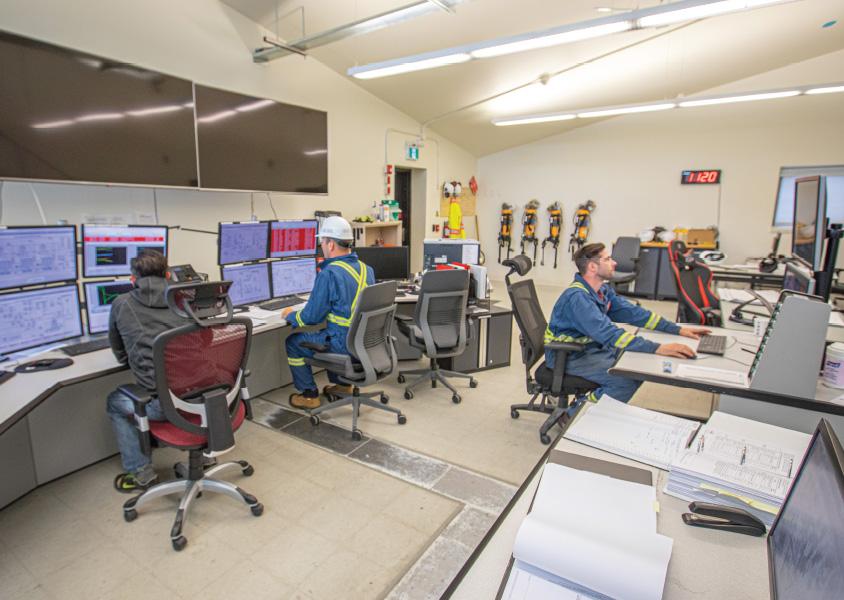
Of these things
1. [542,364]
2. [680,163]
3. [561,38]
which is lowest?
[542,364]

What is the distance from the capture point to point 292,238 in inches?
143

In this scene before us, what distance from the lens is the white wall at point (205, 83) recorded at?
9.84 feet

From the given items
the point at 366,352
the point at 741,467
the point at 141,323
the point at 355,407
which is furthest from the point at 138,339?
the point at 741,467

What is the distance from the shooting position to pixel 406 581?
1816 millimetres

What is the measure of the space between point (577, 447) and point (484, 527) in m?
0.96

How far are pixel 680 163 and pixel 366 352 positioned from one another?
670 centimetres

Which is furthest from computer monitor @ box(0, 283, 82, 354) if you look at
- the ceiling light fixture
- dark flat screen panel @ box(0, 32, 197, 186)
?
the ceiling light fixture

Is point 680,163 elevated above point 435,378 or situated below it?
above

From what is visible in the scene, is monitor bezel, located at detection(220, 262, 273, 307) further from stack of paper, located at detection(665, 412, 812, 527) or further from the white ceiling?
stack of paper, located at detection(665, 412, 812, 527)

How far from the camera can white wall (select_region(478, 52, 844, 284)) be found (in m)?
6.56

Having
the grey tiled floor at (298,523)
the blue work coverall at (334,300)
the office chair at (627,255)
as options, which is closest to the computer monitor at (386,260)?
the blue work coverall at (334,300)

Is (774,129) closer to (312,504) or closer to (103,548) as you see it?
(312,504)

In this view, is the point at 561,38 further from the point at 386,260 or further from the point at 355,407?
the point at 355,407

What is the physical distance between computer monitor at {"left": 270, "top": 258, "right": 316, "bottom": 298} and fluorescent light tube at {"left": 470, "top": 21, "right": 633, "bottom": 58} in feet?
6.82
